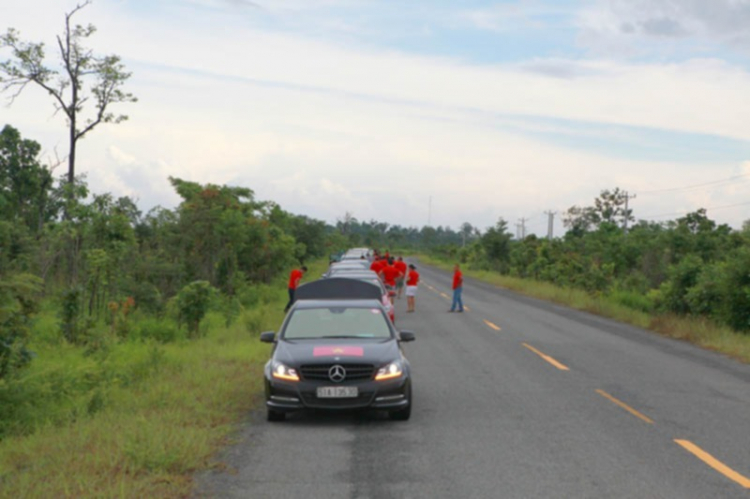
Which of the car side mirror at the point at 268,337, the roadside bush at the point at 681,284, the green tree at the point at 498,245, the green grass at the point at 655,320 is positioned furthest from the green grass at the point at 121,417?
the green tree at the point at 498,245

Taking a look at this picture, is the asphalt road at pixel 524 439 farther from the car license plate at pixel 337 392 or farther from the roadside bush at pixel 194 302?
the roadside bush at pixel 194 302

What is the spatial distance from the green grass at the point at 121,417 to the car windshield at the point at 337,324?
120 centimetres

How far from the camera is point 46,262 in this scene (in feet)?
75.3

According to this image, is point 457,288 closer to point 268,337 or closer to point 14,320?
point 268,337

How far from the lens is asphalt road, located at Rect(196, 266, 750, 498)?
683 cm

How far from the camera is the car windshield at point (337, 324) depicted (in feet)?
34.4

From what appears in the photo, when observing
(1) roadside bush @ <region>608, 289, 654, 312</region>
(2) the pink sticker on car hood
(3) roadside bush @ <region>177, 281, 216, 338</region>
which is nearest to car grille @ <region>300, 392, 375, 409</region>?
(2) the pink sticker on car hood

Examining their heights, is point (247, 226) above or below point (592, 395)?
above

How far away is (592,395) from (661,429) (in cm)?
230

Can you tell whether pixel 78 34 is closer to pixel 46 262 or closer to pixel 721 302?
pixel 46 262

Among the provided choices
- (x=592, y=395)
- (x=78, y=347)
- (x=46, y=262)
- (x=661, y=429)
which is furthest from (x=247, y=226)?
(x=661, y=429)

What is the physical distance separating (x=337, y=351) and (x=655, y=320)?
16221 mm

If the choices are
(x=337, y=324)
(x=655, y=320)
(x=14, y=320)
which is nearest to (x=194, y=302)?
(x=337, y=324)

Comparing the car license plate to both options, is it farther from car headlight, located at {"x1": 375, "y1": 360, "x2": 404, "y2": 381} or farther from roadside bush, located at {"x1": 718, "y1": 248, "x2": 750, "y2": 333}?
roadside bush, located at {"x1": 718, "y1": 248, "x2": 750, "y2": 333}
